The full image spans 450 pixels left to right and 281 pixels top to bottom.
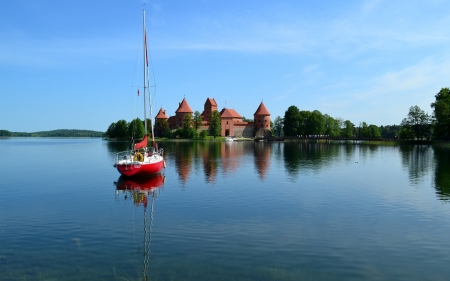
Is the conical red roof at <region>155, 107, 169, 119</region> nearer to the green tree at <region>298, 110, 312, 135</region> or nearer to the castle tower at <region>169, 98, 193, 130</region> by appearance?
the castle tower at <region>169, 98, 193, 130</region>

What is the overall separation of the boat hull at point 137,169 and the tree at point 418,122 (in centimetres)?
8609

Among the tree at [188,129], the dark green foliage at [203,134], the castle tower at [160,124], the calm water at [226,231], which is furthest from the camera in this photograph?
the castle tower at [160,124]

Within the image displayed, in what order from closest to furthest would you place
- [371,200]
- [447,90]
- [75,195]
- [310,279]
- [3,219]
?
1. [310,279]
2. [3,219]
3. [371,200]
4. [75,195]
5. [447,90]

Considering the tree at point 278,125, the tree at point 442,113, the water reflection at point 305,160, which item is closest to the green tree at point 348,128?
the tree at point 278,125

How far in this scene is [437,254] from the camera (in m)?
11.2

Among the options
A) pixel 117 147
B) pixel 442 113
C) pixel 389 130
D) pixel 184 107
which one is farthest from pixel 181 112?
pixel 389 130

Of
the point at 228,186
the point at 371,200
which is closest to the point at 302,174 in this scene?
the point at 228,186

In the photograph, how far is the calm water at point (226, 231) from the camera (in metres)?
9.81

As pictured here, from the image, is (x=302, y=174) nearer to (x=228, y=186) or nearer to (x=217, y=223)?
(x=228, y=186)

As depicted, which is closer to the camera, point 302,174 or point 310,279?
point 310,279

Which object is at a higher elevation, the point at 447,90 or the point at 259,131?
the point at 447,90

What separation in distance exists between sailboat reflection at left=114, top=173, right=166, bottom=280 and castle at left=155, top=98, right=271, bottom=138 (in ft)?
336

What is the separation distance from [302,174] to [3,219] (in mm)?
22151

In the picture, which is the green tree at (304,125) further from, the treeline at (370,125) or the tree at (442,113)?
the tree at (442,113)
